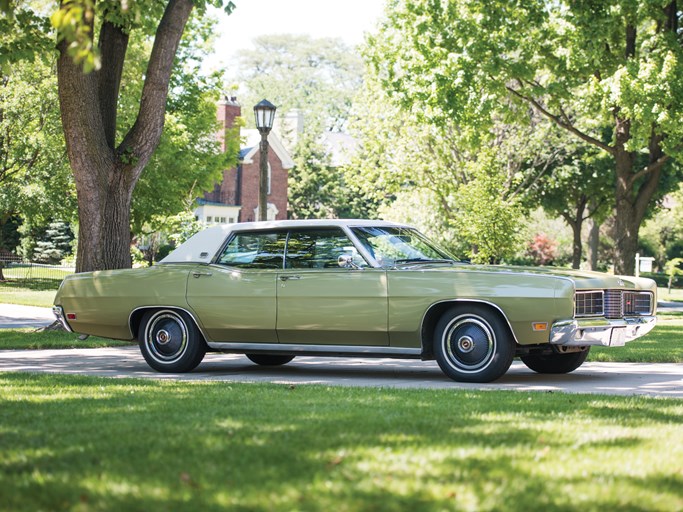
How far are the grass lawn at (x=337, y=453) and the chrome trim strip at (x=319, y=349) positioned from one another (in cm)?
194

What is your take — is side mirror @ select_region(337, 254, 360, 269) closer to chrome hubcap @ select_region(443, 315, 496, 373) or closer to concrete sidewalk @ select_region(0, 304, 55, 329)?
chrome hubcap @ select_region(443, 315, 496, 373)

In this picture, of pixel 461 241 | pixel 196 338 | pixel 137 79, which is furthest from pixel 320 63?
pixel 196 338

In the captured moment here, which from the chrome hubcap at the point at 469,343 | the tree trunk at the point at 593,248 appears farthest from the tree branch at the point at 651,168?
the tree trunk at the point at 593,248

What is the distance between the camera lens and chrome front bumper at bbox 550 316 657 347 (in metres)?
9.81

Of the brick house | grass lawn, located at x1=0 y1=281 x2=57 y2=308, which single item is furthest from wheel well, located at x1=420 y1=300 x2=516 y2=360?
the brick house

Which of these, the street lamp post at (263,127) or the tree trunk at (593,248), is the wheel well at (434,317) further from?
the tree trunk at (593,248)

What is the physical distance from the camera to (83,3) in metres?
5.80

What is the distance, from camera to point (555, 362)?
38.3ft

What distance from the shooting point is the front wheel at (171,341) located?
37.8 ft

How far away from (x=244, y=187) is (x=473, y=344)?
5032cm

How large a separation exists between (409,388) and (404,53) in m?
18.6

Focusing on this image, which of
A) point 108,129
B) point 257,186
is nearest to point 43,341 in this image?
point 108,129

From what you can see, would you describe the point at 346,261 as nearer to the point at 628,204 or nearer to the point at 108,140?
the point at 108,140

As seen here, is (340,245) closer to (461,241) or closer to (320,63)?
(461,241)
